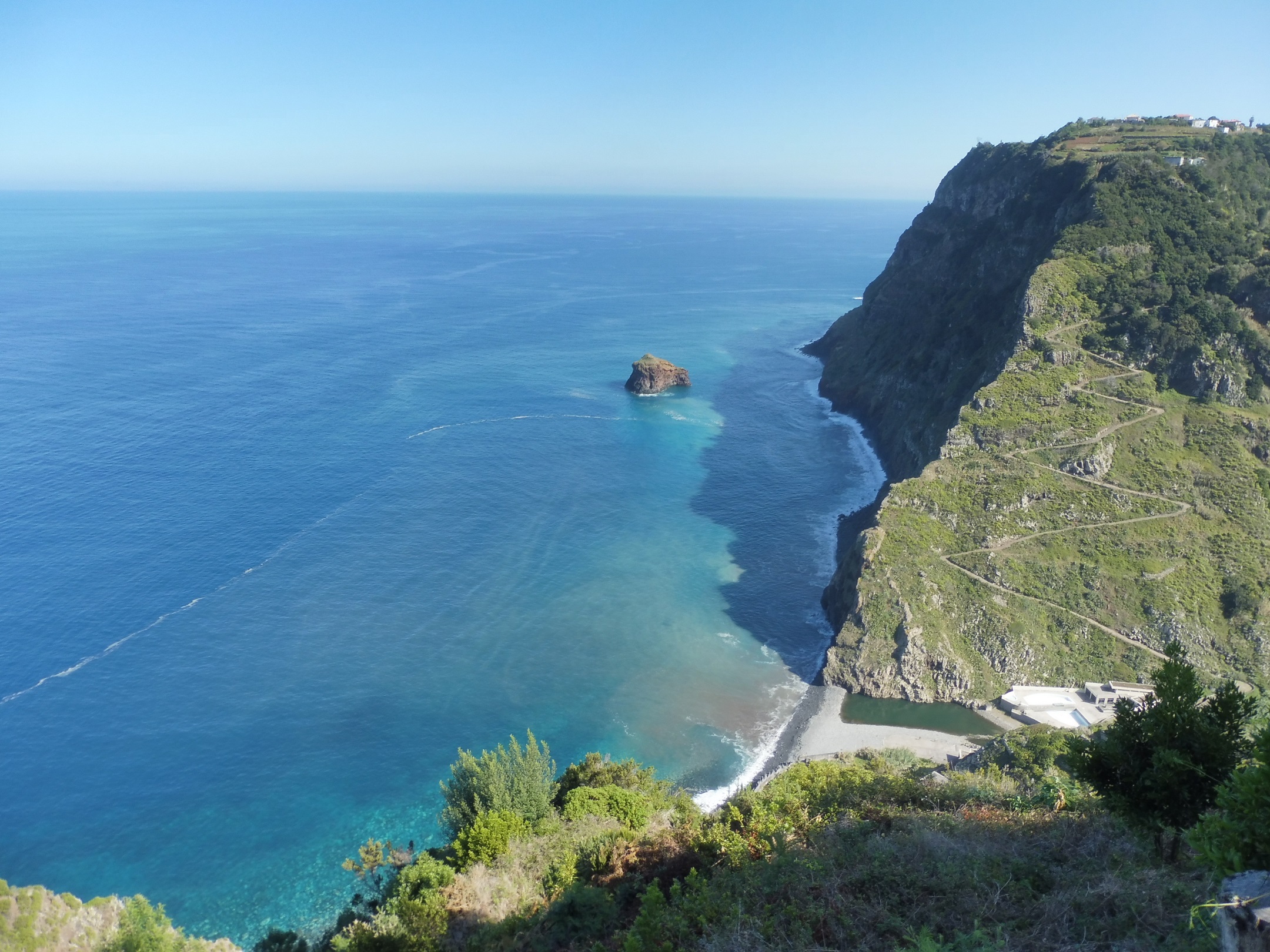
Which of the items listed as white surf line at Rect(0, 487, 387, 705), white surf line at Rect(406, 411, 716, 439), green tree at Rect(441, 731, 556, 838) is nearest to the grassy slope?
green tree at Rect(441, 731, 556, 838)

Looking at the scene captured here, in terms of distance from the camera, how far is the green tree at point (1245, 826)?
12.5 meters

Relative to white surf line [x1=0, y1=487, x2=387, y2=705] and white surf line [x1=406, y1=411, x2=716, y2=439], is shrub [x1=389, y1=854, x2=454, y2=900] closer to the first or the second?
white surf line [x1=0, y1=487, x2=387, y2=705]

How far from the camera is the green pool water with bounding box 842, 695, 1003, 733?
54.3 m

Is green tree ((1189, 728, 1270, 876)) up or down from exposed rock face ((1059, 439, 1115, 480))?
up

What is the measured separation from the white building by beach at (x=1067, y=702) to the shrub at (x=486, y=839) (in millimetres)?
39935

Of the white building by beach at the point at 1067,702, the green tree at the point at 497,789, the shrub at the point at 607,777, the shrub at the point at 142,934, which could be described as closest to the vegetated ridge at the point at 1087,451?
the white building by beach at the point at 1067,702

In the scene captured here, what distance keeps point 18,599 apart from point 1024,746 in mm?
75727

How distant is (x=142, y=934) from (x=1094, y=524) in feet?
224

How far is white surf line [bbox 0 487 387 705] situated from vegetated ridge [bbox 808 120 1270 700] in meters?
50.7

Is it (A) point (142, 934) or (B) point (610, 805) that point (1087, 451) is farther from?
(A) point (142, 934)

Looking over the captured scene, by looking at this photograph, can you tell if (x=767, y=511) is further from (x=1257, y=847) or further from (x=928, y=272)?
(x=1257, y=847)

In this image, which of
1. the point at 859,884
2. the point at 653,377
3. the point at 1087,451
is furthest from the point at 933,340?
the point at 859,884

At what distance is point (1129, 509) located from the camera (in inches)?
2489

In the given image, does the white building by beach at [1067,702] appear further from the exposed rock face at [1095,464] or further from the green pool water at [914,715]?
the exposed rock face at [1095,464]
